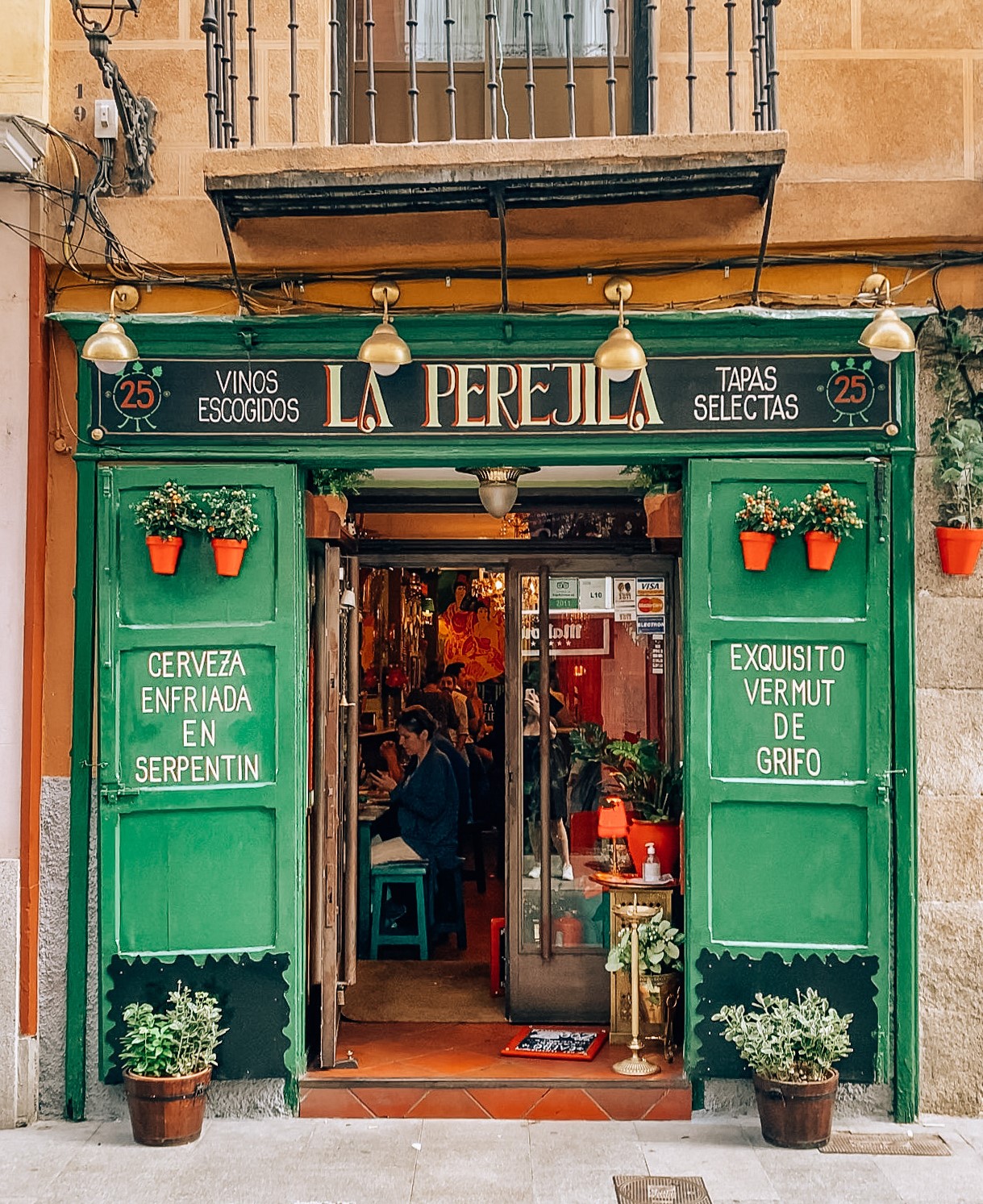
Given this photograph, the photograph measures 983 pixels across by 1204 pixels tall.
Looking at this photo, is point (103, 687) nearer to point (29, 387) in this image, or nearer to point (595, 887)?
point (29, 387)

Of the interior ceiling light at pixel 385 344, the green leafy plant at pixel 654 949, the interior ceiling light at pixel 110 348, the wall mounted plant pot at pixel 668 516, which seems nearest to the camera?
the interior ceiling light at pixel 110 348

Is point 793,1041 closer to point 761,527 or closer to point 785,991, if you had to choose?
point 785,991

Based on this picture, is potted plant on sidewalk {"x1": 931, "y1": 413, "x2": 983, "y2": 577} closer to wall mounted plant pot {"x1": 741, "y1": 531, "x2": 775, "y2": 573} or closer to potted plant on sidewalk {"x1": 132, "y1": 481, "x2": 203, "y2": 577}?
wall mounted plant pot {"x1": 741, "y1": 531, "x2": 775, "y2": 573}

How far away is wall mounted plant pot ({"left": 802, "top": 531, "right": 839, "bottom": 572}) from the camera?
6051 millimetres

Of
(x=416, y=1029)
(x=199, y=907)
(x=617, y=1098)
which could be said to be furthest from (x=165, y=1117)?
(x=617, y=1098)

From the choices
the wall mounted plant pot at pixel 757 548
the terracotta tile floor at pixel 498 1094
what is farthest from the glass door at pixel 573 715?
the wall mounted plant pot at pixel 757 548

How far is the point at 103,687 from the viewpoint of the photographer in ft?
20.4

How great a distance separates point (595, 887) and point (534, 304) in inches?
139

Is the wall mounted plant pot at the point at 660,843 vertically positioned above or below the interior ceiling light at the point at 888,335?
below

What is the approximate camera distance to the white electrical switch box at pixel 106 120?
20.4ft

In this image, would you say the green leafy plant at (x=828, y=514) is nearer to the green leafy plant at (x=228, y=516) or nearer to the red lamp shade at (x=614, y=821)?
the red lamp shade at (x=614, y=821)

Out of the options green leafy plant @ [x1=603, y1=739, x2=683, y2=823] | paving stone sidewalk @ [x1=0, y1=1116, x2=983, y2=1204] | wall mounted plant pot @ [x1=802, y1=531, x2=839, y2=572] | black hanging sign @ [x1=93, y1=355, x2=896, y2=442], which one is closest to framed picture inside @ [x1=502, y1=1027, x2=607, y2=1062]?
paving stone sidewalk @ [x1=0, y1=1116, x2=983, y2=1204]

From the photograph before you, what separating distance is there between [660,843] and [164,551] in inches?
128

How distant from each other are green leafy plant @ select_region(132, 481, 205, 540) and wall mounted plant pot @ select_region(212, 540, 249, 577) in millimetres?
149
